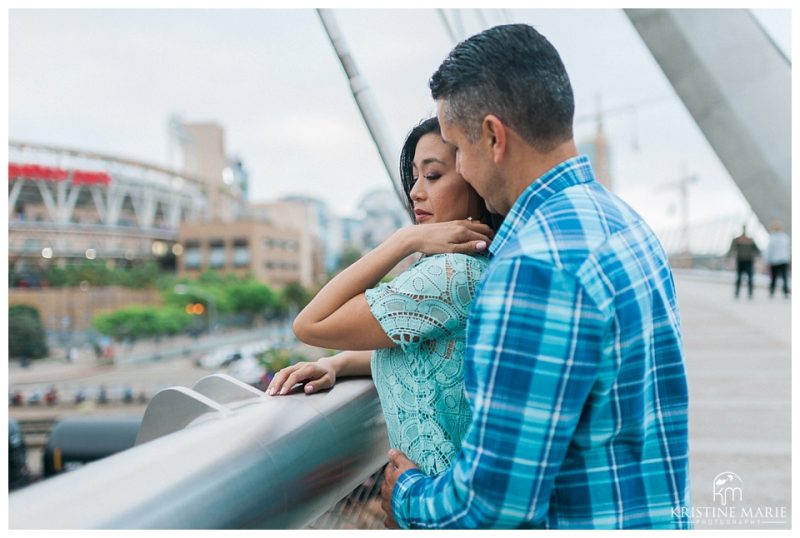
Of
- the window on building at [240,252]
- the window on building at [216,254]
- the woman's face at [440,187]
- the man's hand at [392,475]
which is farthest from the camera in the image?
the window on building at [216,254]

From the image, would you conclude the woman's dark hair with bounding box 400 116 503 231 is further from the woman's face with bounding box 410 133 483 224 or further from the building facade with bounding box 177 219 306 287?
the building facade with bounding box 177 219 306 287

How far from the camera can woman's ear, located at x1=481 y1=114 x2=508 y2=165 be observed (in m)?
0.73

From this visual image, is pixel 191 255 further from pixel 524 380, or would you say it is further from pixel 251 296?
pixel 524 380

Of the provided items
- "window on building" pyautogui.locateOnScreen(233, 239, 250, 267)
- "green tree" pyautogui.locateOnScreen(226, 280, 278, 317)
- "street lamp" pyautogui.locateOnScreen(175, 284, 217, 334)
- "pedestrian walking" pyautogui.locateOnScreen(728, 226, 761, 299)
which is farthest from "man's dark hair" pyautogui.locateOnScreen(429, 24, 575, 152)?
"window on building" pyautogui.locateOnScreen(233, 239, 250, 267)

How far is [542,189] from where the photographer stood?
0.73 meters

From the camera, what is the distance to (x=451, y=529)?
0.70m

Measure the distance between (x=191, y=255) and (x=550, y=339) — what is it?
55223 mm

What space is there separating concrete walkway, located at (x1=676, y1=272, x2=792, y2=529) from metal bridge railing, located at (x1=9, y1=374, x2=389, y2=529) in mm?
772

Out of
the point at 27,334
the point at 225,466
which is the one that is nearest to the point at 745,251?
the point at 225,466

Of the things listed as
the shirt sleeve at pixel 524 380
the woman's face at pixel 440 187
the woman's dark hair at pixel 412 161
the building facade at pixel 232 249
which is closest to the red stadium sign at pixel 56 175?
the building facade at pixel 232 249

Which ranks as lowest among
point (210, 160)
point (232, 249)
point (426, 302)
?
point (426, 302)

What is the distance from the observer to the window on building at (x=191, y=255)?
5328 centimetres

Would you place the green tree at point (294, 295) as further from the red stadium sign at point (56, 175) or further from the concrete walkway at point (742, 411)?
the concrete walkway at point (742, 411)

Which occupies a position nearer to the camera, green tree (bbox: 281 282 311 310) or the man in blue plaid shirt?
the man in blue plaid shirt
